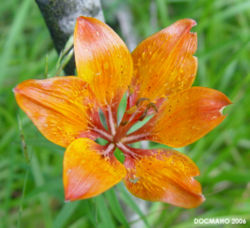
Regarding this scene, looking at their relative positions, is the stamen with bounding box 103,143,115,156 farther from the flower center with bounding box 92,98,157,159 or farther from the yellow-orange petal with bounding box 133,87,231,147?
the yellow-orange petal with bounding box 133,87,231,147

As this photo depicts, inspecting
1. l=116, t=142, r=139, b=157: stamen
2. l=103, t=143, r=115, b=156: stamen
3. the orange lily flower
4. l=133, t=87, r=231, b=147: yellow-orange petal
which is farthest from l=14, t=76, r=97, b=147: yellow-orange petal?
l=133, t=87, r=231, b=147: yellow-orange petal

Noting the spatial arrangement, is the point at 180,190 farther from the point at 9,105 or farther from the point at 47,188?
the point at 9,105

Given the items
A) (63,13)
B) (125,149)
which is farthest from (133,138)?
(63,13)

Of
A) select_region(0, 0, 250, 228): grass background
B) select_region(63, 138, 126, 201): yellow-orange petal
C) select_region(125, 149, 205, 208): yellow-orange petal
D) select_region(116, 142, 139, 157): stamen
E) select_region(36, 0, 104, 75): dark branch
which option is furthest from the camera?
select_region(0, 0, 250, 228): grass background

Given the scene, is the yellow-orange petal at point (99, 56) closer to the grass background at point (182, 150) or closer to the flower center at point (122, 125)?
the flower center at point (122, 125)

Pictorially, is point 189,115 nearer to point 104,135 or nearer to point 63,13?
point 104,135

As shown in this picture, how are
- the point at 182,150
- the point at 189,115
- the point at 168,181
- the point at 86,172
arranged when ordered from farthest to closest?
the point at 182,150 < the point at 189,115 < the point at 168,181 < the point at 86,172
